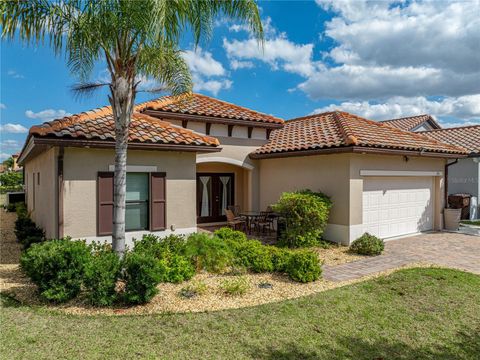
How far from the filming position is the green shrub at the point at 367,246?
36.0 ft

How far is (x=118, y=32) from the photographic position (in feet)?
24.2

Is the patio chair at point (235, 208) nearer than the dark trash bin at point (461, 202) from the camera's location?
Yes

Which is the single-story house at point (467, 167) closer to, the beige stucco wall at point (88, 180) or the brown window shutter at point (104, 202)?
the beige stucco wall at point (88, 180)

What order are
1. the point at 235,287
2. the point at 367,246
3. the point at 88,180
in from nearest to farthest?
the point at 235,287 < the point at 88,180 < the point at 367,246

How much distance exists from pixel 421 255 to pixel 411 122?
23.5 m

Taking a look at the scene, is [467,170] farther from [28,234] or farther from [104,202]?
[28,234]

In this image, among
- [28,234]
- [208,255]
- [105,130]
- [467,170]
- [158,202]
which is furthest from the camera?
[467,170]

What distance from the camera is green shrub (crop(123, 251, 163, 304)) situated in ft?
20.8

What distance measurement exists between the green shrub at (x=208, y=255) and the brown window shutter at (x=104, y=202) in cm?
283

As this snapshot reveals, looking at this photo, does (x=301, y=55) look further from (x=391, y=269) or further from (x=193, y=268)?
(x=193, y=268)

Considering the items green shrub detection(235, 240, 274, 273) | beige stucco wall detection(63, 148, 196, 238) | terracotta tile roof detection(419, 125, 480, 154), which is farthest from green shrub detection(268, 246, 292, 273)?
terracotta tile roof detection(419, 125, 480, 154)

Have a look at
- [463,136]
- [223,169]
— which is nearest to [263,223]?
[223,169]

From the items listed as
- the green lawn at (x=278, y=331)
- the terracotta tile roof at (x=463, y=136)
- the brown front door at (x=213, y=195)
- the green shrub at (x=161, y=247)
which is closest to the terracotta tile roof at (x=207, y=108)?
the brown front door at (x=213, y=195)

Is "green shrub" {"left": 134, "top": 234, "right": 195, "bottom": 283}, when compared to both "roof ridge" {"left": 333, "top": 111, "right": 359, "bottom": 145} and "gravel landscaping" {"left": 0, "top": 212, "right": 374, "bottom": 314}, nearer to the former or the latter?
"gravel landscaping" {"left": 0, "top": 212, "right": 374, "bottom": 314}
